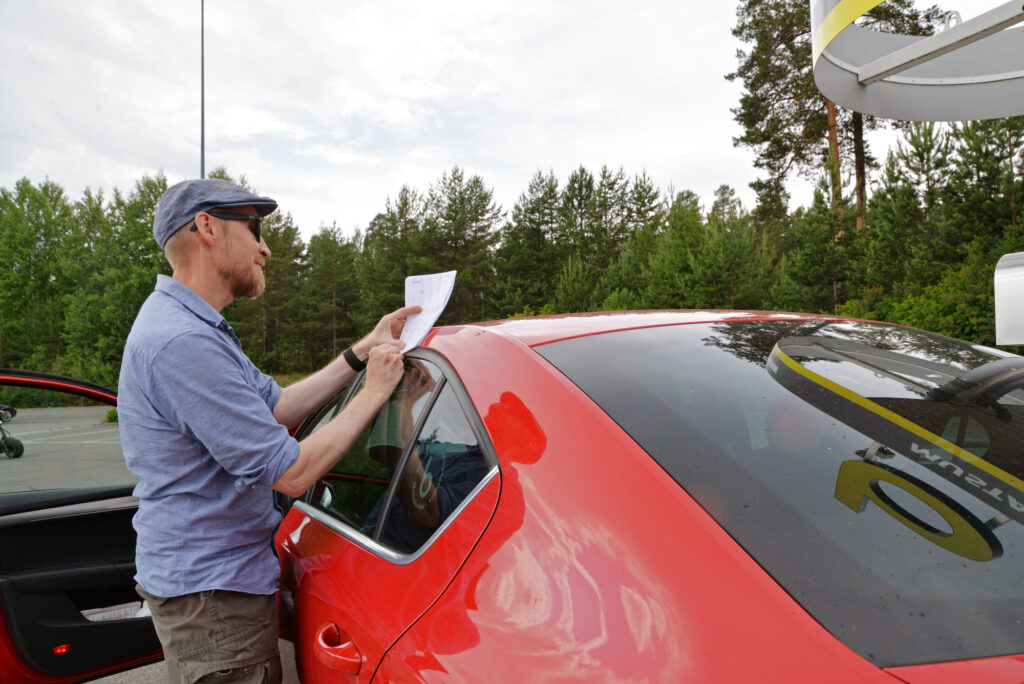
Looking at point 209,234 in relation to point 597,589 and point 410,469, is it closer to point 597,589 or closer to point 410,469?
point 410,469

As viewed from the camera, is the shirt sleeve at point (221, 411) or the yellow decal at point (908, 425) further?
the shirt sleeve at point (221, 411)

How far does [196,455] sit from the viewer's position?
1590 mm

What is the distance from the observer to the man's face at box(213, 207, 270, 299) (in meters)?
1.84

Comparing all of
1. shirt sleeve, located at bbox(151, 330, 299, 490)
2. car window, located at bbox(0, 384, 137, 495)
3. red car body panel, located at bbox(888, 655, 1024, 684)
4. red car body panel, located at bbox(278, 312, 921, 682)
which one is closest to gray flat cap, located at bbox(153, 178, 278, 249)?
shirt sleeve, located at bbox(151, 330, 299, 490)

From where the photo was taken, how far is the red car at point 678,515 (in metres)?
0.81

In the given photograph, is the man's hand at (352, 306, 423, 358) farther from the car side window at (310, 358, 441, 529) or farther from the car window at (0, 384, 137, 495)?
the car window at (0, 384, 137, 495)

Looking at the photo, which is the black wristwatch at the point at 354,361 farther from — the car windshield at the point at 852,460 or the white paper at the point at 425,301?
the car windshield at the point at 852,460

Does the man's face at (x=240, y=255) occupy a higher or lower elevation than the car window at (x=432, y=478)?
higher

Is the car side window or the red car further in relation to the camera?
the car side window

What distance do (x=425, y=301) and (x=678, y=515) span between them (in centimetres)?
121

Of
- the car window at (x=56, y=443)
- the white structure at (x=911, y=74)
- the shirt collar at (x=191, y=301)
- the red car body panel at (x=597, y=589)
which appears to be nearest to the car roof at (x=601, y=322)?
the red car body panel at (x=597, y=589)

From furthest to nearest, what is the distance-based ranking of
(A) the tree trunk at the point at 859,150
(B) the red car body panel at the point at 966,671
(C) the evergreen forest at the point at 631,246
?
1. (A) the tree trunk at the point at 859,150
2. (C) the evergreen forest at the point at 631,246
3. (B) the red car body panel at the point at 966,671

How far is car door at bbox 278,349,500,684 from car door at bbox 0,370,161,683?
3.60 ft

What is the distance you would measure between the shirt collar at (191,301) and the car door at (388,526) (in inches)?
20.0
